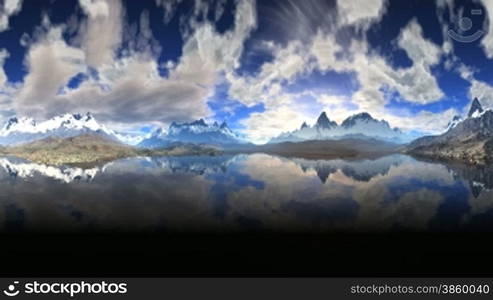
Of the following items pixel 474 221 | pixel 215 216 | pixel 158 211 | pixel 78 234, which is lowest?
pixel 474 221

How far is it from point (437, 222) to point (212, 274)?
159 ft

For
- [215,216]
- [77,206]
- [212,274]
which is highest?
[77,206]

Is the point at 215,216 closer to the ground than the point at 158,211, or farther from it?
closer to the ground

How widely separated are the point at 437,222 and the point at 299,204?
1228 inches

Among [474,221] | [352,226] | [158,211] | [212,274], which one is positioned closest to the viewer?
[212,274]

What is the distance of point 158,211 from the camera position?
7531 cm

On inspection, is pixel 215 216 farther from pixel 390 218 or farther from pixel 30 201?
pixel 30 201

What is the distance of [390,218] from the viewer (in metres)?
66.9

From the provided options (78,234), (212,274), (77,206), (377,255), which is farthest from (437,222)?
(77,206)

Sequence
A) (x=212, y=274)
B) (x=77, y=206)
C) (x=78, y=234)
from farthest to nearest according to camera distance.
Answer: (x=77, y=206) → (x=78, y=234) → (x=212, y=274)

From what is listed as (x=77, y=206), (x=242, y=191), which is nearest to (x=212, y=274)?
(x=77, y=206)

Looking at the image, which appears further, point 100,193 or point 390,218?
point 100,193

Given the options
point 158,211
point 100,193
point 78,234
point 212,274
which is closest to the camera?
point 212,274

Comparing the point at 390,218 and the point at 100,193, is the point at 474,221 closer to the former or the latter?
the point at 390,218
